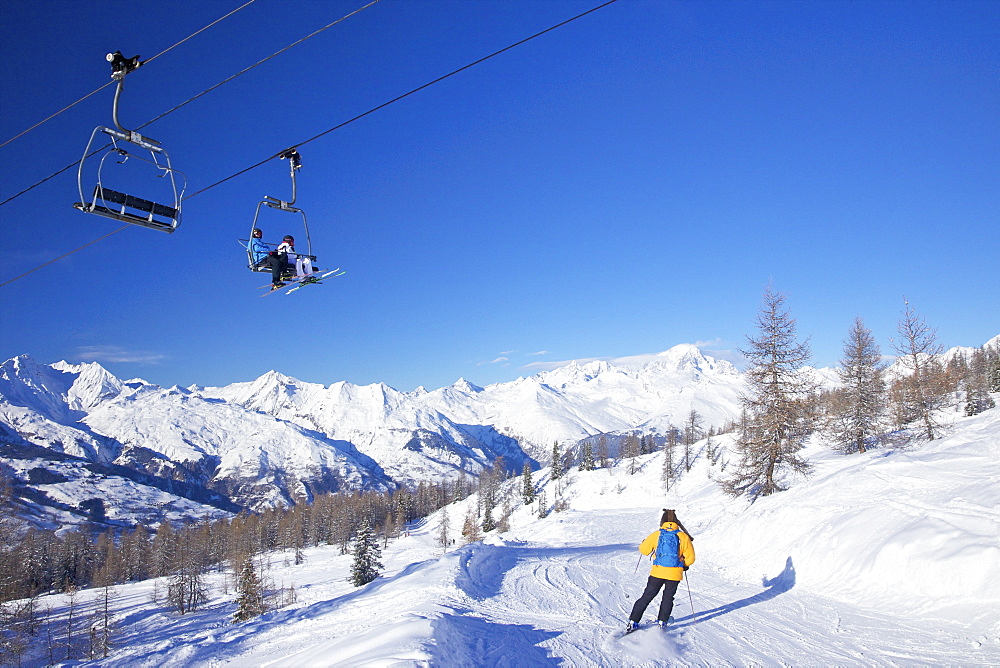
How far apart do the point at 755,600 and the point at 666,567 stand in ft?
14.7

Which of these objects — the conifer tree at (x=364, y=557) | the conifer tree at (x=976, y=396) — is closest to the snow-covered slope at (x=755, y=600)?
the conifer tree at (x=976, y=396)

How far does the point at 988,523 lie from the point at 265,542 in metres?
131

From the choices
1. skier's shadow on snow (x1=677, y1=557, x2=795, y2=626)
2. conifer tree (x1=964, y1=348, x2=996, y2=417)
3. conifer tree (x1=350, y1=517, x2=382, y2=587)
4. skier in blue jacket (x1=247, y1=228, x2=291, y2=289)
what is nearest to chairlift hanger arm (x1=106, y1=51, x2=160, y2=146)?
skier in blue jacket (x1=247, y1=228, x2=291, y2=289)

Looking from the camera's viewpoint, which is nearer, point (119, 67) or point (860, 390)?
point (119, 67)

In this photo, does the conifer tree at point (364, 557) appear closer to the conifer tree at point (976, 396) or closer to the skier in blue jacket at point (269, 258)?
the skier in blue jacket at point (269, 258)

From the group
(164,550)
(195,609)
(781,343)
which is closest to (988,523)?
(781,343)

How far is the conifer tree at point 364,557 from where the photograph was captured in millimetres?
45562

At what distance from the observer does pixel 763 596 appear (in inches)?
451

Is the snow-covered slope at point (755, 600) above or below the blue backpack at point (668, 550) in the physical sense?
below

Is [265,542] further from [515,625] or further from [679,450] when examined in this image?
[515,625]

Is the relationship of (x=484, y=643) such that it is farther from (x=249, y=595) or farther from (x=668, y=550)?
(x=249, y=595)

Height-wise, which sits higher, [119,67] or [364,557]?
[119,67]

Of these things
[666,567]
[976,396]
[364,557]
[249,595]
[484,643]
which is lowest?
[249,595]

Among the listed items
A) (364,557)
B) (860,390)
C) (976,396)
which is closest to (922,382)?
(860,390)
